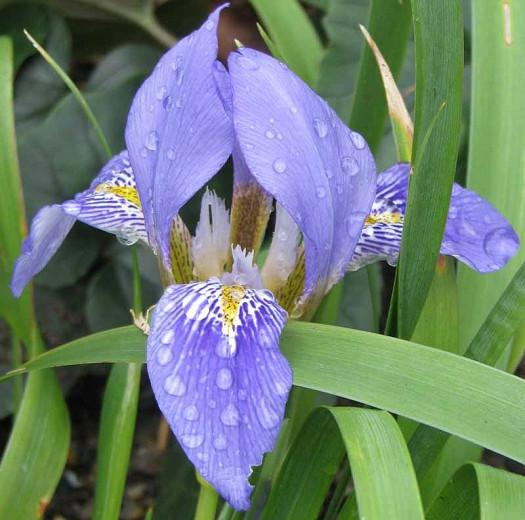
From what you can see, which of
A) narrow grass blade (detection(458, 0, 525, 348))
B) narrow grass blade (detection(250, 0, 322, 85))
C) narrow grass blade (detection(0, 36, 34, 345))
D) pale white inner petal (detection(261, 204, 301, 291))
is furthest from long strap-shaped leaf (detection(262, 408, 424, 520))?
narrow grass blade (detection(250, 0, 322, 85))

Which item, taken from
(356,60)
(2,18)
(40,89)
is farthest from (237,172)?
(2,18)

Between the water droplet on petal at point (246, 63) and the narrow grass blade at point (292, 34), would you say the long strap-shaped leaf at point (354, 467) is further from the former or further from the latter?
the narrow grass blade at point (292, 34)

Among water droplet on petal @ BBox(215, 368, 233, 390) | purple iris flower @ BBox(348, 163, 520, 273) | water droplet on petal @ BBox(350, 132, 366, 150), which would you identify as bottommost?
water droplet on petal @ BBox(215, 368, 233, 390)

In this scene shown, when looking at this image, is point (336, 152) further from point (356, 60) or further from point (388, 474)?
point (356, 60)

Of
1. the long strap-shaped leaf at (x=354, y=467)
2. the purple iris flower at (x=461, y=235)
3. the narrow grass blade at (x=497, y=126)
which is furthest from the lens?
the narrow grass blade at (x=497, y=126)

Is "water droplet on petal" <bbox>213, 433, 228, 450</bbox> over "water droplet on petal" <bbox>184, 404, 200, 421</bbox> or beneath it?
beneath

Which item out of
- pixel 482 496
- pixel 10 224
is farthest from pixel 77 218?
pixel 482 496

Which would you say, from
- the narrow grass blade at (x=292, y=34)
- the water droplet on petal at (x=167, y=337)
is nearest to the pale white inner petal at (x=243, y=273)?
the water droplet on petal at (x=167, y=337)

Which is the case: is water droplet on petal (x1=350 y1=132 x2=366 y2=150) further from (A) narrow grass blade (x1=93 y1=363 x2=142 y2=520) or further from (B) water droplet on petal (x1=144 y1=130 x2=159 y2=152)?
(A) narrow grass blade (x1=93 y1=363 x2=142 y2=520)
